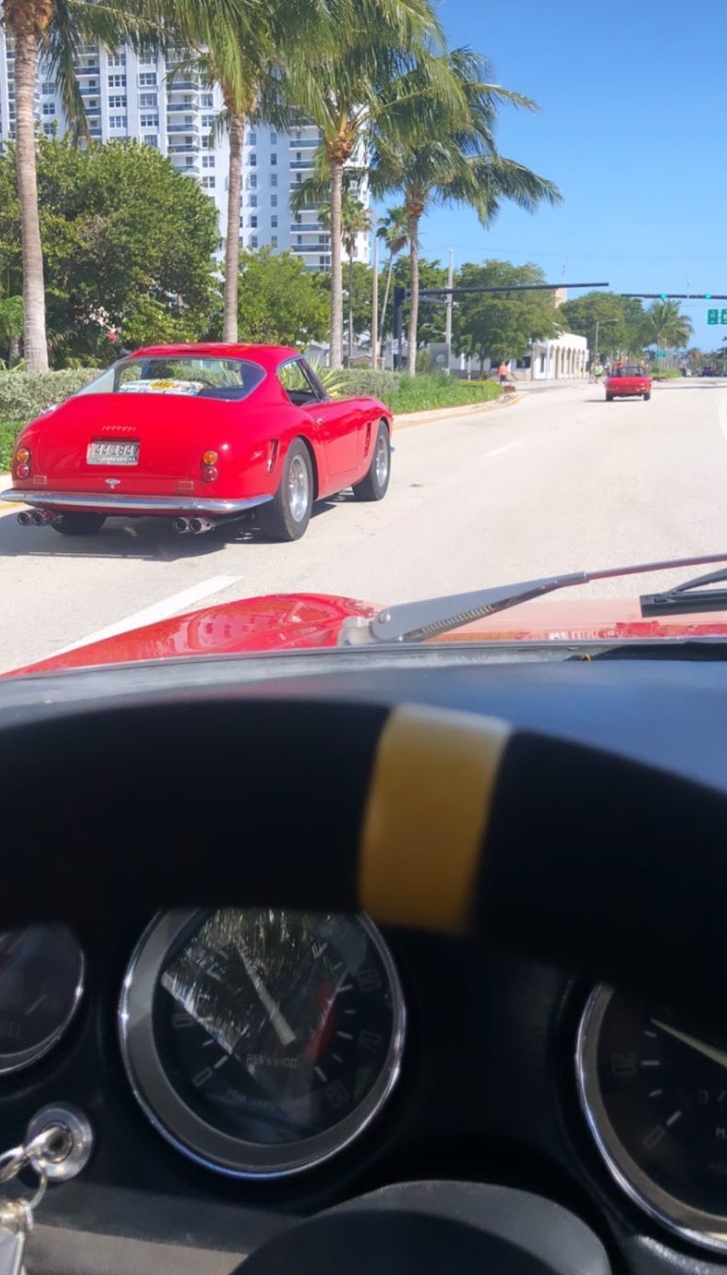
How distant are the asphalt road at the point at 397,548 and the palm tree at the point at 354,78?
9161mm

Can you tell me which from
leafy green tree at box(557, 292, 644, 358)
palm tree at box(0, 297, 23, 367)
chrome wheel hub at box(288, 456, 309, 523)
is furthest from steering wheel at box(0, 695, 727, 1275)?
Result: leafy green tree at box(557, 292, 644, 358)

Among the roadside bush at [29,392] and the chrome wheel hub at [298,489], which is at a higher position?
the roadside bush at [29,392]

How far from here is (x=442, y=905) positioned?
165cm

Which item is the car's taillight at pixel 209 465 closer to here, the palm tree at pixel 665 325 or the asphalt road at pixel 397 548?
the asphalt road at pixel 397 548

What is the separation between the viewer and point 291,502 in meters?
9.74

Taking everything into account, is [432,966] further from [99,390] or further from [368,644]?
[99,390]

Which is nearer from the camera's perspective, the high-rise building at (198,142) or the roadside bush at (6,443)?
the roadside bush at (6,443)

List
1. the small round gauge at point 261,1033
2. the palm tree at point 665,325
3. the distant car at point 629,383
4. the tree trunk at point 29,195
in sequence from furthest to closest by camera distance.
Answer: the palm tree at point 665,325 → the distant car at point 629,383 → the tree trunk at point 29,195 → the small round gauge at point 261,1033

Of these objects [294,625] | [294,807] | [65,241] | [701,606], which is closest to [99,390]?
[294,625]

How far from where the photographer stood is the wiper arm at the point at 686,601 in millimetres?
2557

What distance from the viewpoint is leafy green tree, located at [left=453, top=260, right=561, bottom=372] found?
8994 centimetres

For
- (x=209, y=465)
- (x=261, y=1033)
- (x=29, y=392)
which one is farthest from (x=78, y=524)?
(x=261, y=1033)

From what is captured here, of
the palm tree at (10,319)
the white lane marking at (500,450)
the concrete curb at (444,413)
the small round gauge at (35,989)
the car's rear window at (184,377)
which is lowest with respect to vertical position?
the white lane marking at (500,450)

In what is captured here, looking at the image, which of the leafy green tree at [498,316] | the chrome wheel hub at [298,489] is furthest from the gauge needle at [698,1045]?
the leafy green tree at [498,316]
